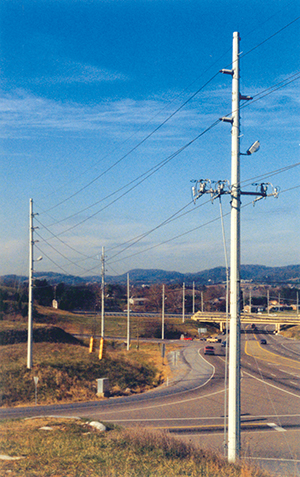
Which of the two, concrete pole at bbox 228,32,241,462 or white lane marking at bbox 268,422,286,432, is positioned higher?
concrete pole at bbox 228,32,241,462

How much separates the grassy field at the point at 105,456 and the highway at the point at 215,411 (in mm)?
2374

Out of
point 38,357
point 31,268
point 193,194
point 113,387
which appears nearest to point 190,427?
point 193,194

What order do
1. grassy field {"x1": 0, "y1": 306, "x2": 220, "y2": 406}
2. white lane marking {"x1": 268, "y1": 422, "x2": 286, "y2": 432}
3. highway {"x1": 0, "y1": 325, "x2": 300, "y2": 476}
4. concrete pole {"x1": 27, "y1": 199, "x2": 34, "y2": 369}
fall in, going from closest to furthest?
1. highway {"x1": 0, "y1": 325, "x2": 300, "y2": 476}
2. white lane marking {"x1": 268, "y1": 422, "x2": 286, "y2": 432}
3. grassy field {"x1": 0, "y1": 306, "x2": 220, "y2": 406}
4. concrete pole {"x1": 27, "y1": 199, "x2": 34, "y2": 369}

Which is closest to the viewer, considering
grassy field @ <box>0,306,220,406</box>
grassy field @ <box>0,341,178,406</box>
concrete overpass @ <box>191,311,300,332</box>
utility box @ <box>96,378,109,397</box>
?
grassy field @ <box>0,341,178,406</box>

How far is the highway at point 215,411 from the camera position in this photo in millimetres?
18125

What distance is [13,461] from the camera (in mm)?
12156

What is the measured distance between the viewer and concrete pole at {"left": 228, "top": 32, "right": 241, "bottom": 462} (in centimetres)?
1280

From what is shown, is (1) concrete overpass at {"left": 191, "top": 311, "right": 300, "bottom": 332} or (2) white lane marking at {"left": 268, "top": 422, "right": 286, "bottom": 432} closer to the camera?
(2) white lane marking at {"left": 268, "top": 422, "right": 286, "bottom": 432}

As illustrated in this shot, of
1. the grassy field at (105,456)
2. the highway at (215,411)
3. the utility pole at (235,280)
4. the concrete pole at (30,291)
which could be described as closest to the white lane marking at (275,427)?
the highway at (215,411)

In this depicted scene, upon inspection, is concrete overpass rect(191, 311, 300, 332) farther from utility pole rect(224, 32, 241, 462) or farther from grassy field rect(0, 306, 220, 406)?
utility pole rect(224, 32, 241, 462)

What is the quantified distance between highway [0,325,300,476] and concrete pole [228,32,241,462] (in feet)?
5.19

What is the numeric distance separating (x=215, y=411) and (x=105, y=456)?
15128mm

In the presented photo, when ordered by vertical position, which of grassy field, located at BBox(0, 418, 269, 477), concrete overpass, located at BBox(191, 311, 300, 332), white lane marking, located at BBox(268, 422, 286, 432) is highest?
grassy field, located at BBox(0, 418, 269, 477)

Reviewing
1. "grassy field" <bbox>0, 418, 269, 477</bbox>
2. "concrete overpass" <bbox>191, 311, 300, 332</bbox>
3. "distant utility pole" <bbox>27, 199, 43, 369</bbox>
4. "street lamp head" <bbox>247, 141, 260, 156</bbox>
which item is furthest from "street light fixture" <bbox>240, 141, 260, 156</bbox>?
"concrete overpass" <bbox>191, 311, 300, 332</bbox>
